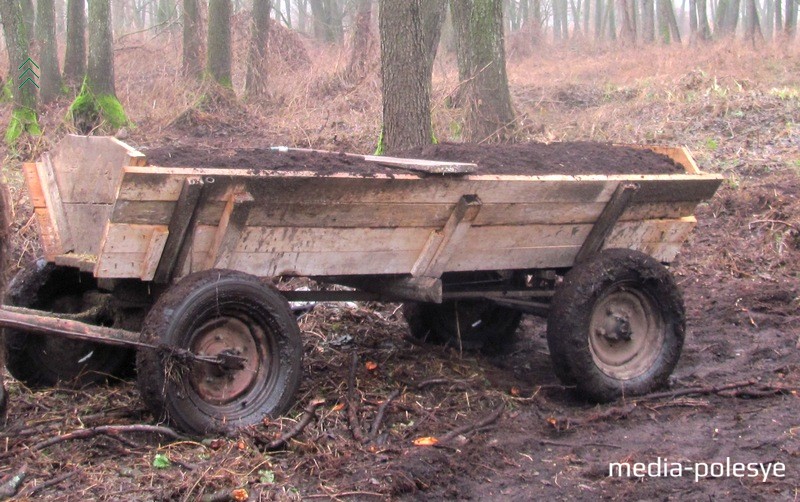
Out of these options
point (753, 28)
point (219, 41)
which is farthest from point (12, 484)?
point (753, 28)

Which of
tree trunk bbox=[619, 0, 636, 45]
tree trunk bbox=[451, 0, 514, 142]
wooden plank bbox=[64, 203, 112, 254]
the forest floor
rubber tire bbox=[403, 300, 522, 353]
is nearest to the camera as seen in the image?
the forest floor

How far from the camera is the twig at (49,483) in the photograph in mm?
3582

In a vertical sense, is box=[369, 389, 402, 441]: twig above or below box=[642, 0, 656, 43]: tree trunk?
below

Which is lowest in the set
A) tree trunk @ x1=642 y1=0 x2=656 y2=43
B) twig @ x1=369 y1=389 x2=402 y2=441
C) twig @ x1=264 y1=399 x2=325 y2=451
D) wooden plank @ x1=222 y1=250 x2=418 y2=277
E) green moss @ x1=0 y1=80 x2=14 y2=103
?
twig @ x1=369 y1=389 x2=402 y2=441

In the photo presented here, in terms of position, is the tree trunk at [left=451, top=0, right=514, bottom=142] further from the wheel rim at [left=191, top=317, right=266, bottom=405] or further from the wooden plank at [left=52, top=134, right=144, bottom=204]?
the wheel rim at [left=191, top=317, right=266, bottom=405]

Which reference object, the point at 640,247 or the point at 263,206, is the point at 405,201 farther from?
the point at 640,247

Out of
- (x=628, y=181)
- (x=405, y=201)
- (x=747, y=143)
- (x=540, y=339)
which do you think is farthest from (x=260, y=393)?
(x=747, y=143)

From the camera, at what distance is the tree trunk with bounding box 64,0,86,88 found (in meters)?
14.3

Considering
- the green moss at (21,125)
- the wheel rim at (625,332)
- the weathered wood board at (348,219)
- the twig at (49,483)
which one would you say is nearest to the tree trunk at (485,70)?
the weathered wood board at (348,219)

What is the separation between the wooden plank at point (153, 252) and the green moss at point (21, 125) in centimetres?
796

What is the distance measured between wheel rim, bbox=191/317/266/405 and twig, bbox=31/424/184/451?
307 millimetres

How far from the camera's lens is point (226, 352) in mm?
4422

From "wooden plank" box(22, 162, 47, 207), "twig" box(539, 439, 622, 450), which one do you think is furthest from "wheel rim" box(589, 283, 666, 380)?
"wooden plank" box(22, 162, 47, 207)

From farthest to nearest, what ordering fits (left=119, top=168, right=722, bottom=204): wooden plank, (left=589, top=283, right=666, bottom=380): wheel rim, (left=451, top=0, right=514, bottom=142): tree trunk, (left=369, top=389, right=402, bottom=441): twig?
(left=451, top=0, right=514, bottom=142): tree trunk
(left=589, top=283, right=666, bottom=380): wheel rim
(left=369, top=389, right=402, bottom=441): twig
(left=119, top=168, right=722, bottom=204): wooden plank
